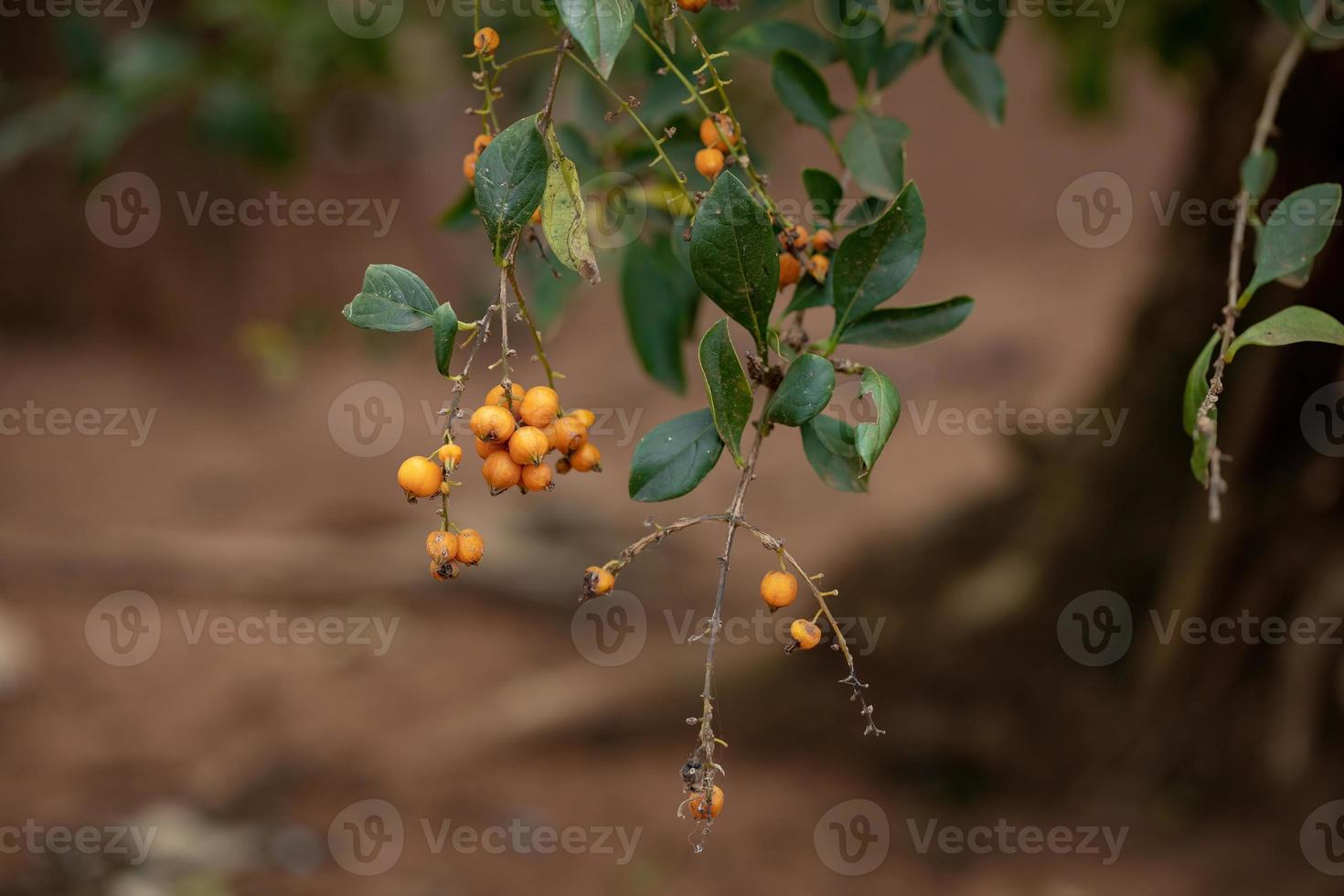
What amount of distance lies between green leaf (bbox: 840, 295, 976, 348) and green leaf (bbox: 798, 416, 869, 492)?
93mm

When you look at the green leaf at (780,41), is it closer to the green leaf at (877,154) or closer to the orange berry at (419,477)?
the green leaf at (877,154)

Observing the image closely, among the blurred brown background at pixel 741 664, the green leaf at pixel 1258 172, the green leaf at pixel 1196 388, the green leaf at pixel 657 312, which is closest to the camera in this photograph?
the green leaf at pixel 1196 388

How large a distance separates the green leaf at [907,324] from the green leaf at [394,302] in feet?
1.07

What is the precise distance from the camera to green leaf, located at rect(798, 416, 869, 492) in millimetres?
745

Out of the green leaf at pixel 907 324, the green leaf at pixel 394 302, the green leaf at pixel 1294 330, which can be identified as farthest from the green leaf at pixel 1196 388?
the green leaf at pixel 394 302

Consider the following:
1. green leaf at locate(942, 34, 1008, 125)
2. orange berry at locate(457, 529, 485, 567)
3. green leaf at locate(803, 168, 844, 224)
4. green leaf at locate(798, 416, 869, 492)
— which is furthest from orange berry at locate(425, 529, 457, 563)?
green leaf at locate(942, 34, 1008, 125)

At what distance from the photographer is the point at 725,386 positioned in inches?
26.9

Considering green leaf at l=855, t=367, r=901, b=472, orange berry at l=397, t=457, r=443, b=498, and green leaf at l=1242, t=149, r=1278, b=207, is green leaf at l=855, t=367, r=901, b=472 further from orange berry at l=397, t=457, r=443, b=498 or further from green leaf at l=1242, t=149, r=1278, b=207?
green leaf at l=1242, t=149, r=1278, b=207

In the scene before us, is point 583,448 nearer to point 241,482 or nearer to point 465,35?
point 465,35

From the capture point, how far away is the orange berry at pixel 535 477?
635 millimetres

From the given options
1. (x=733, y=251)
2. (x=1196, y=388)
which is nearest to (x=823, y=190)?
(x=733, y=251)

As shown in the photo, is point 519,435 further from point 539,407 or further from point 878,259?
point 878,259

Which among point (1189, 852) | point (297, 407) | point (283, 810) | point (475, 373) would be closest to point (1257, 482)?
point (1189, 852)

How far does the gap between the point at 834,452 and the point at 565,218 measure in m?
0.24
